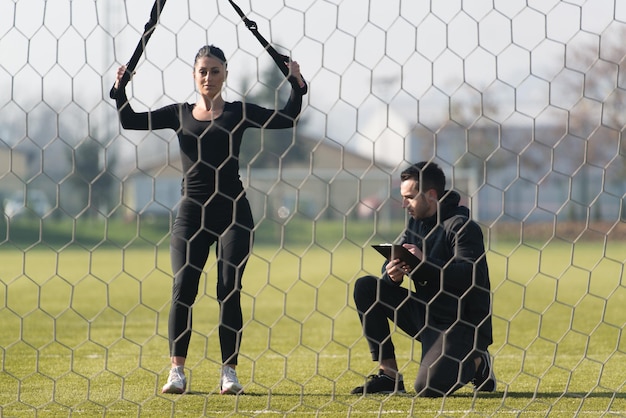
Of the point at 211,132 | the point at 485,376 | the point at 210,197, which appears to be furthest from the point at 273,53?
the point at 485,376

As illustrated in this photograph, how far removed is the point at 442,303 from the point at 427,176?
58 cm

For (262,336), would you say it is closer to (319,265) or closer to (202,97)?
(202,97)

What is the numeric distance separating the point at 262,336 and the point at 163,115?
3.08 meters

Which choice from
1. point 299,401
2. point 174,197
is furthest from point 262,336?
point 174,197

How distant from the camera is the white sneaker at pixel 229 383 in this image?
4254 mm

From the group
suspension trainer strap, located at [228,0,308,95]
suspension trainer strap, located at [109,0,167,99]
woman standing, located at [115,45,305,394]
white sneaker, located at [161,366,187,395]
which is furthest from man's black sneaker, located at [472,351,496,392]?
suspension trainer strap, located at [109,0,167,99]

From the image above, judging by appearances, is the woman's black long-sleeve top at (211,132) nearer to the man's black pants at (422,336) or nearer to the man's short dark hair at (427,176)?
the man's short dark hair at (427,176)

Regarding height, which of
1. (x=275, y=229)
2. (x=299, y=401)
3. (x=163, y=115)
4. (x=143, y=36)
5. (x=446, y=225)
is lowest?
(x=275, y=229)

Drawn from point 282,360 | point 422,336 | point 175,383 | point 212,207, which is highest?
point 212,207

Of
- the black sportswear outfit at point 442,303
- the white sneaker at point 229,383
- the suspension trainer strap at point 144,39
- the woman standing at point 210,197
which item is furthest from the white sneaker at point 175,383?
the suspension trainer strap at point 144,39

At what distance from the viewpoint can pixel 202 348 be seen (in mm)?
6379

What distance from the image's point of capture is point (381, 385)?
4.33 m

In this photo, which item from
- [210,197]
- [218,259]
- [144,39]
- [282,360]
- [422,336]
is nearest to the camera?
[144,39]

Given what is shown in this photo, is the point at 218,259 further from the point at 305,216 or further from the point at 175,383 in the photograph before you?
the point at 305,216
